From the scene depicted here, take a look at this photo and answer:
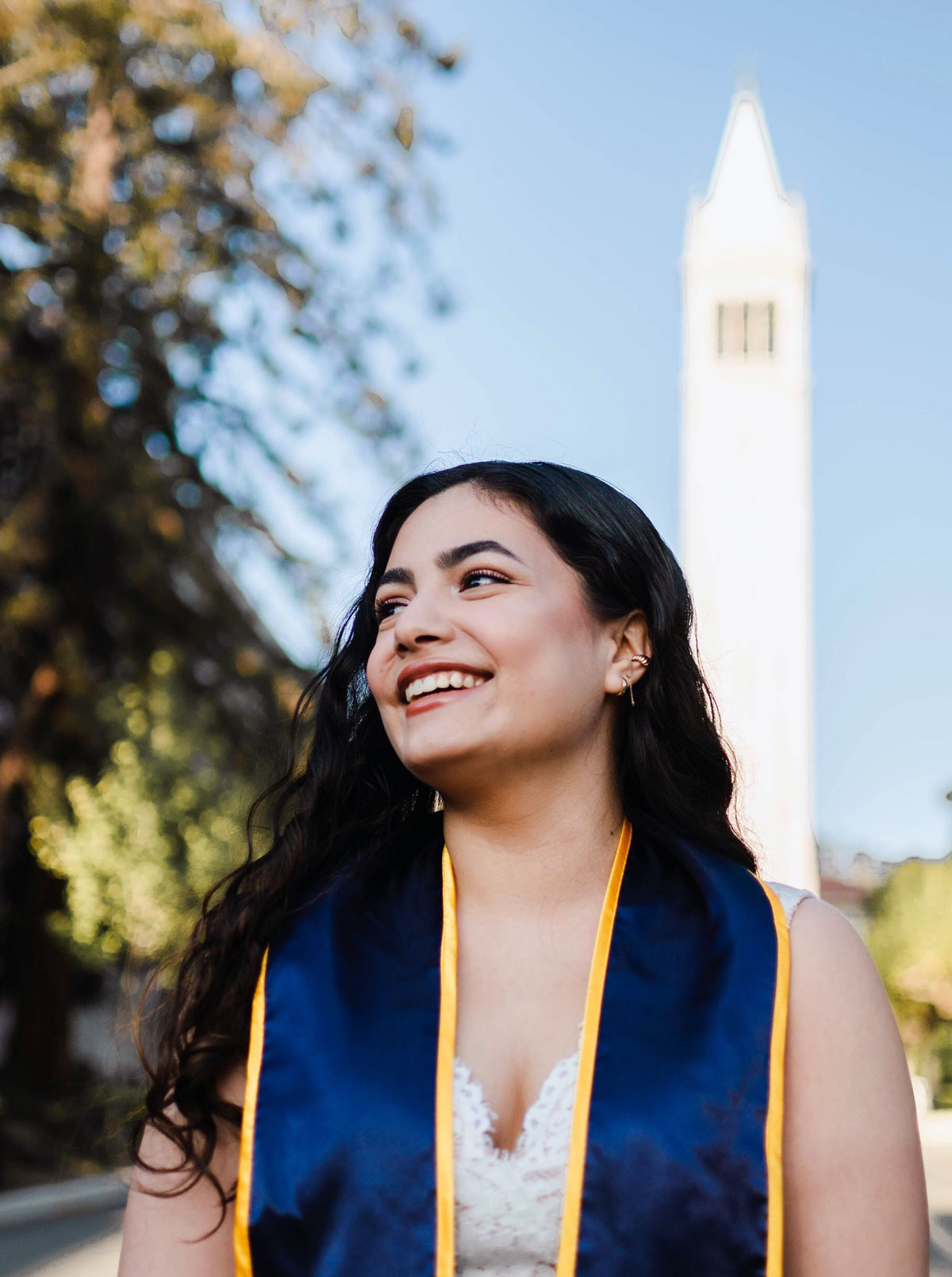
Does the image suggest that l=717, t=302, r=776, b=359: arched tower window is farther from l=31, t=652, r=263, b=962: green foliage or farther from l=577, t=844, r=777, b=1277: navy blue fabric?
l=577, t=844, r=777, b=1277: navy blue fabric

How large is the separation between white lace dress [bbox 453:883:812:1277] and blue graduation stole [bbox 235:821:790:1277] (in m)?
0.04

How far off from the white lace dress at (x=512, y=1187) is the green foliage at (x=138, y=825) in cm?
1157

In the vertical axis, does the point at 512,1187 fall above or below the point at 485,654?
below

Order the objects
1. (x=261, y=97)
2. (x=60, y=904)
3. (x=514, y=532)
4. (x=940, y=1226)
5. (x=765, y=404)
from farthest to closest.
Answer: (x=765, y=404)
(x=60, y=904)
(x=261, y=97)
(x=940, y=1226)
(x=514, y=532)

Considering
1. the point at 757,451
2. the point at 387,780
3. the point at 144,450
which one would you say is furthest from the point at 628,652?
the point at 757,451

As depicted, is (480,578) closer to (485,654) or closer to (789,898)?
(485,654)

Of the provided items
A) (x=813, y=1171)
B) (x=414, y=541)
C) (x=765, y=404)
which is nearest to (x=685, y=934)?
(x=813, y=1171)

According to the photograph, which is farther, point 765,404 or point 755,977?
point 765,404

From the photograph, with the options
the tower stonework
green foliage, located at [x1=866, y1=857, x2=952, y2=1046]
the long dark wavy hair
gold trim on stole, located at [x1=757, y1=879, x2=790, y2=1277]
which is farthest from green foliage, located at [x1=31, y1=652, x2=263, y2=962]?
the tower stonework

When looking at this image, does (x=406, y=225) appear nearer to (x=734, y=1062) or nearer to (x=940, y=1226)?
(x=940, y=1226)

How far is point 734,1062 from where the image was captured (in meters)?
1.76

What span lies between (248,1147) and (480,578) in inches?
31.8

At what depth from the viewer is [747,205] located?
48.2 m

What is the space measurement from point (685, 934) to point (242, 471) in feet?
39.2
